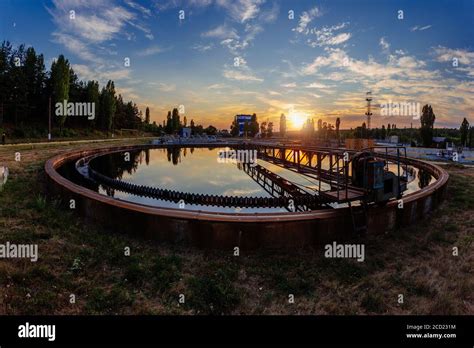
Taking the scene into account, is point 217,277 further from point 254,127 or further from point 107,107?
point 254,127

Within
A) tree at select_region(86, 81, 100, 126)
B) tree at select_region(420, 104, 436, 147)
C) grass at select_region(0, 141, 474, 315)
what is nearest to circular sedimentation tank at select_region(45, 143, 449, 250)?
grass at select_region(0, 141, 474, 315)

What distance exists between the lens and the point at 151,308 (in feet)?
16.0

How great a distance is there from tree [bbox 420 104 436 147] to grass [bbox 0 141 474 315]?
5550cm

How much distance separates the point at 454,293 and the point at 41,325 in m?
7.28

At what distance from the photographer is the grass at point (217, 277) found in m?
5.07

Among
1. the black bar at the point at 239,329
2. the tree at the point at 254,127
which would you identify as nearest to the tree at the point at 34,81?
the black bar at the point at 239,329

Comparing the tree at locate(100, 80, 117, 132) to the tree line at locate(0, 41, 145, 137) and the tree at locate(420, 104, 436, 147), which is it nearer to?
the tree line at locate(0, 41, 145, 137)

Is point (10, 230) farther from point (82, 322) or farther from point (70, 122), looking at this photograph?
point (70, 122)

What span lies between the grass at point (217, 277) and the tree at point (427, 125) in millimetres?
55502

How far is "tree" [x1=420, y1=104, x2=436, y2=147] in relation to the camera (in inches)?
2148

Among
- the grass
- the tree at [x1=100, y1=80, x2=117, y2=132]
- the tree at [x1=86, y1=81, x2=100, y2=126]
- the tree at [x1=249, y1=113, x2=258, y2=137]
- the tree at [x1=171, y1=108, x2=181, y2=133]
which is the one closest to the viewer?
the grass

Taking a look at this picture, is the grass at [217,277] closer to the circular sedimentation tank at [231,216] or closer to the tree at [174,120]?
the circular sedimentation tank at [231,216]

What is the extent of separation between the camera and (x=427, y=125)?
5703 centimetres

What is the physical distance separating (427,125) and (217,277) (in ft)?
215
